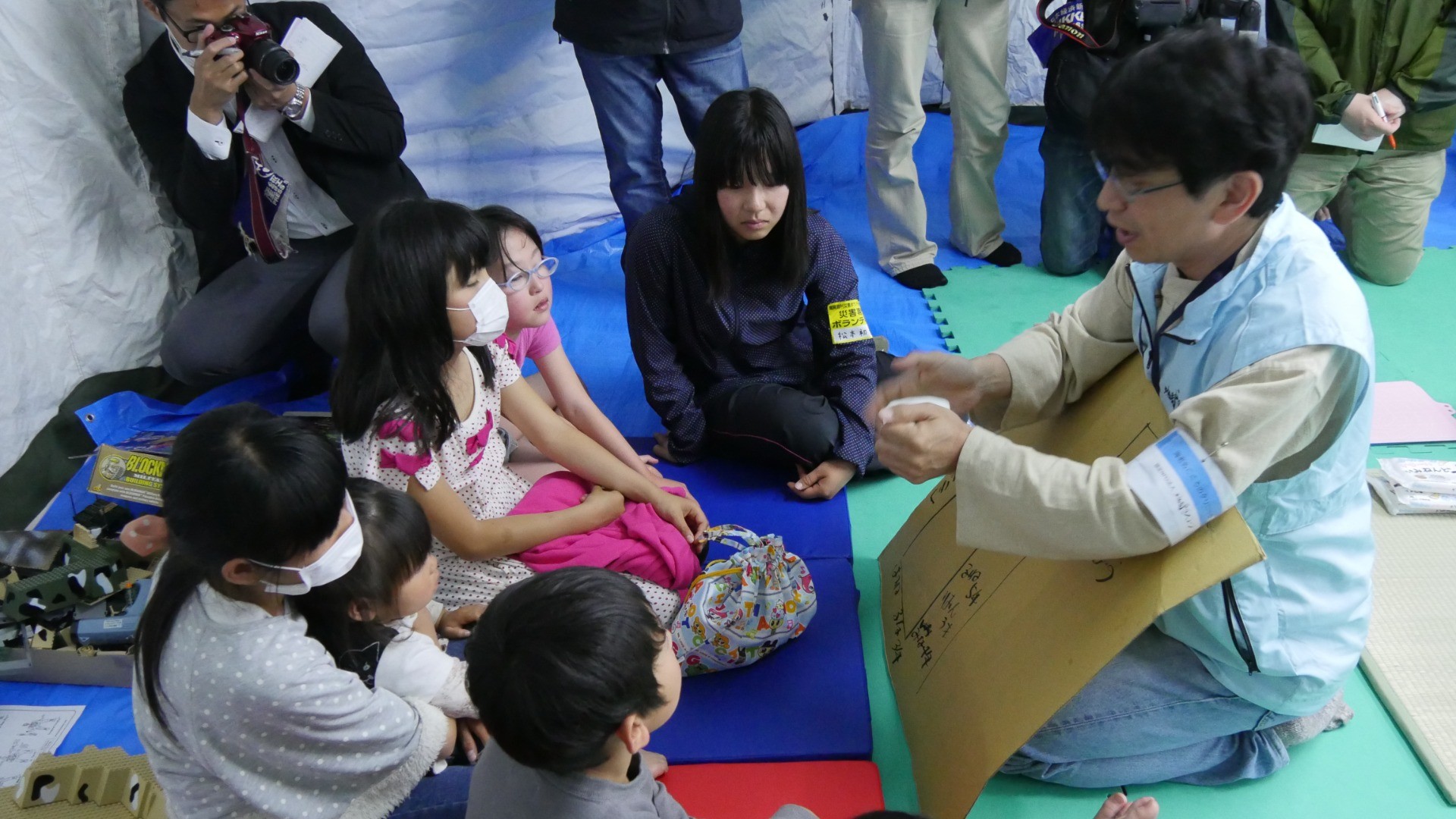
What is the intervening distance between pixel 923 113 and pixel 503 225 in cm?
158

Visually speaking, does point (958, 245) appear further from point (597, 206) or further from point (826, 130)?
point (597, 206)

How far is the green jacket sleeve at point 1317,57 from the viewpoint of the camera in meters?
2.61

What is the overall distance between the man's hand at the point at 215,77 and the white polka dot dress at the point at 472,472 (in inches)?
37.1

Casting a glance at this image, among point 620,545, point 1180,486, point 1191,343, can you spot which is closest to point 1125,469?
point 1180,486

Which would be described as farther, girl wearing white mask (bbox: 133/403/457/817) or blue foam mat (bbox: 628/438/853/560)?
blue foam mat (bbox: 628/438/853/560)

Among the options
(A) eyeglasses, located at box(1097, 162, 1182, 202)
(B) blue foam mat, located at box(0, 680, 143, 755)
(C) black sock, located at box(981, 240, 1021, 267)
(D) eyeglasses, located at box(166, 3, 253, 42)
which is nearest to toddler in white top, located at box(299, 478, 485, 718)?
(B) blue foam mat, located at box(0, 680, 143, 755)

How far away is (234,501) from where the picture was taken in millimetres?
1079

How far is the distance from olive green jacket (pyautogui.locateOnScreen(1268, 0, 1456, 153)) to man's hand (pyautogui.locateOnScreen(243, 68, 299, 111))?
8.51 feet

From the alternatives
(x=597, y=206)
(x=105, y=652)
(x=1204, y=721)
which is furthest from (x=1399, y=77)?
(x=105, y=652)

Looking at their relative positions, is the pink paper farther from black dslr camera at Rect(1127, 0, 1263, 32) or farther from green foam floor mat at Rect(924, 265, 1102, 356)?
black dslr camera at Rect(1127, 0, 1263, 32)

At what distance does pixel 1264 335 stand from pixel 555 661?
898 mm

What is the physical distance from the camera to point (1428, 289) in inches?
109

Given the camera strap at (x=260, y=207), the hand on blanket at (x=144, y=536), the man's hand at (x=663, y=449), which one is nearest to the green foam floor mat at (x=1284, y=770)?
the man's hand at (x=663, y=449)

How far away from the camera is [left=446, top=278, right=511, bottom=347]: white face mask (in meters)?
1.59
